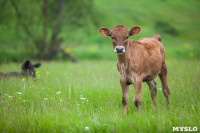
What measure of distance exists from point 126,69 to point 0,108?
11.1 feet

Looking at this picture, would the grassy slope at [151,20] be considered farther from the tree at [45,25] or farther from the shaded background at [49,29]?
the tree at [45,25]

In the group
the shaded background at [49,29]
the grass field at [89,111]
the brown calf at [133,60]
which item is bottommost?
the grass field at [89,111]

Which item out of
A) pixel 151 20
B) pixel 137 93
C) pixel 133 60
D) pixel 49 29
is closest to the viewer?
pixel 137 93

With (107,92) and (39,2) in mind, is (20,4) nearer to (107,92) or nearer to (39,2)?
(39,2)

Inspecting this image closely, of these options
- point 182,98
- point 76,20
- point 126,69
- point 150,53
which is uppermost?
point 76,20

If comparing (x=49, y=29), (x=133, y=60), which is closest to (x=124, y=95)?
(x=133, y=60)

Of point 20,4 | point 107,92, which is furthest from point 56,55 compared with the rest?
point 107,92

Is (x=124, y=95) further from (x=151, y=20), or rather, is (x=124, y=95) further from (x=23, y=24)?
(x=151, y=20)

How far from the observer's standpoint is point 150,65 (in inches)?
251

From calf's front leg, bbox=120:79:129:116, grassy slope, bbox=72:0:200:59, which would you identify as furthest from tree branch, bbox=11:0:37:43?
calf's front leg, bbox=120:79:129:116

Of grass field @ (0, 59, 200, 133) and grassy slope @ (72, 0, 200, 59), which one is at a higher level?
grassy slope @ (72, 0, 200, 59)

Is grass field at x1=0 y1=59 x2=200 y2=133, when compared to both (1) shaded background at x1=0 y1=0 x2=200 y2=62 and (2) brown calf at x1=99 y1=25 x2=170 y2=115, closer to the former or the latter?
(2) brown calf at x1=99 y1=25 x2=170 y2=115

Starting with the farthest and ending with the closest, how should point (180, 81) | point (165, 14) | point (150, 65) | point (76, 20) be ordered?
point (165, 14)
point (76, 20)
point (180, 81)
point (150, 65)

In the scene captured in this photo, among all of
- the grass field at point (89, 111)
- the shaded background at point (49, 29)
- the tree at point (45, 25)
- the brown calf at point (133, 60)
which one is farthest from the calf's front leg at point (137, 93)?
the tree at point (45, 25)
